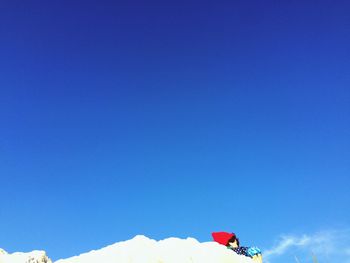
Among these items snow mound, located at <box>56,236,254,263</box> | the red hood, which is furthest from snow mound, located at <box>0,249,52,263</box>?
the red hood

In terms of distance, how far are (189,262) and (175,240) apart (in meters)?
1.47

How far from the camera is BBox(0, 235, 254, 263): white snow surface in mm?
14391

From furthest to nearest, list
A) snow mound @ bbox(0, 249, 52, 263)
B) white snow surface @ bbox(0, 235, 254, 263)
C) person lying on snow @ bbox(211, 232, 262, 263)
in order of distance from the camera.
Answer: person lying on snow @ bbox(211, 232, 262, 263)
white snow surface @ bbox(0, 235, 254, 263)
snow mound @ bbox(0, 249, 52, 263)

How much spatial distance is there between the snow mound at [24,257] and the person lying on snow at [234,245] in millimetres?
8313

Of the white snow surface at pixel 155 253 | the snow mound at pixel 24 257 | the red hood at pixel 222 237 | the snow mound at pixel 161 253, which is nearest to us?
the snow mound at pixel 24 257

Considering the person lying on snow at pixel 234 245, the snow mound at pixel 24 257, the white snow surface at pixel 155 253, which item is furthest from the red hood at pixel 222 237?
the snow mound at pixel 24 257

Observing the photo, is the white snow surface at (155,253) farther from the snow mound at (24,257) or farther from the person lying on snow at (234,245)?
the person lying on snow at (234,245)

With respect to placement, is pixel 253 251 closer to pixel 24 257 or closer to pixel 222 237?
pixel 222 237

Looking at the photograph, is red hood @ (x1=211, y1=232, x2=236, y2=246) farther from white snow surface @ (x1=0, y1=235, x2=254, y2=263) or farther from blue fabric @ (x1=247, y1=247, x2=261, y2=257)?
white snow surface @ (x1=0, y1=235, x2=254, y2=263)

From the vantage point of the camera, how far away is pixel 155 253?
49.6 feet

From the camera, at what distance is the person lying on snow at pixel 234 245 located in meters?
18.8

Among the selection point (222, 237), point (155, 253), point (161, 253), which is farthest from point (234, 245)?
point (155, 253)

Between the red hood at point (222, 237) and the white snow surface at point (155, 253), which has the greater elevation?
the red hood at point (222, 237)

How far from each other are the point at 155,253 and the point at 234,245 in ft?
18.2
